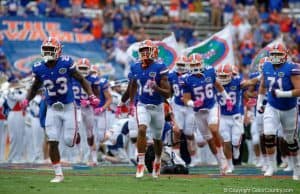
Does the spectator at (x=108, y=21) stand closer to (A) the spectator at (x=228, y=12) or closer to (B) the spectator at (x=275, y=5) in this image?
(A) the spectator at (x=228, y=12)

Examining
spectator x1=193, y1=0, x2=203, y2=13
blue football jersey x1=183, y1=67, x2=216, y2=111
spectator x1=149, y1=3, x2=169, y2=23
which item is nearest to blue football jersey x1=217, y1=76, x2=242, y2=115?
blue football jersey x1=183, y1=67, x2=216, y2=111

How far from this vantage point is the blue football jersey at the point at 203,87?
17359 millimetres

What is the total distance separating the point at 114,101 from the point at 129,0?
9.27m

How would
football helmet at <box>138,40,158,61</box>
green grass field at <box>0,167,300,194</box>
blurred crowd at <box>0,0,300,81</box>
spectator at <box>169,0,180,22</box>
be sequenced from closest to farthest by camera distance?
green grass field at <box>0,167,300,194</box>
football helmet at <box>138,40,158,61</box>
blurred crowd at <box>0,0,300,81</box>
spectator at <box>169,0,180,22</box>

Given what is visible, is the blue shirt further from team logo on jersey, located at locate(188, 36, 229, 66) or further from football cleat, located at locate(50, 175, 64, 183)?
football cleat, located at locate(50, 175, 64, 183)

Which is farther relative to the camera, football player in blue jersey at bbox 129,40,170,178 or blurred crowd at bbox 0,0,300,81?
blurred crowd at bbox 0,0,300,81

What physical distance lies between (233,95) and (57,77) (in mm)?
5135

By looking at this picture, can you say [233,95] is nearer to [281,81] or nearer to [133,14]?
[281,81]

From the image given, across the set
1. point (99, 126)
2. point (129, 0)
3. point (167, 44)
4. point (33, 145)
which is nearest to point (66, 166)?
point (99, 126)

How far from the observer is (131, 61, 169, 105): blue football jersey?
15.2 meters

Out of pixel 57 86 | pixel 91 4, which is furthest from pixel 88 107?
pixel 91 4

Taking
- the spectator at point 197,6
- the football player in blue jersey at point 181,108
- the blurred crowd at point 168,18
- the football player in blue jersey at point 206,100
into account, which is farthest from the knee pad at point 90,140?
the spectator at point 197,6

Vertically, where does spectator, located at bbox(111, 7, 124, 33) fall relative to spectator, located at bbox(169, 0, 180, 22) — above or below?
below

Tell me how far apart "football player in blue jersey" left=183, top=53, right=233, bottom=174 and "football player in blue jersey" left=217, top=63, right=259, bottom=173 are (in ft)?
2.53
